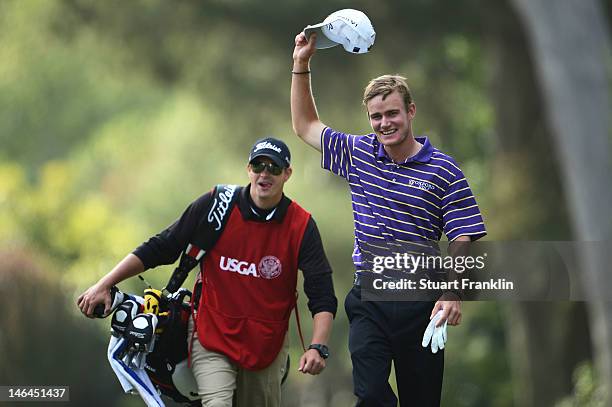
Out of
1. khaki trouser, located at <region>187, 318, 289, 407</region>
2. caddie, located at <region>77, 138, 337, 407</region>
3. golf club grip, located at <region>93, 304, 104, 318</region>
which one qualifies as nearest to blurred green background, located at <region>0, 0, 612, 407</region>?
khaki trouser, located at <region>187, 318, 289, 407</region>

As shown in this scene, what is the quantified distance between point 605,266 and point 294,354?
14084 millimetres

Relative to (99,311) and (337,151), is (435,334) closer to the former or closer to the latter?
(337,151)

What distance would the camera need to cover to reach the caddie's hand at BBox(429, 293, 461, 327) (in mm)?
6348

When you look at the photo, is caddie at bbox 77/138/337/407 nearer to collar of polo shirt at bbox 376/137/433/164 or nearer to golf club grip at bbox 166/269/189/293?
golf club grip at bbox 166/269/189/293

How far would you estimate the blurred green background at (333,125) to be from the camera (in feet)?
59.7

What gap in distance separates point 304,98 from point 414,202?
3.09ft

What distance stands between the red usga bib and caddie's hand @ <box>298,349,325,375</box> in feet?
1.26

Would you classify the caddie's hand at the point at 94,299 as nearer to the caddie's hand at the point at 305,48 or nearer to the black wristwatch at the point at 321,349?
the black wristwatch at the point at 321,349

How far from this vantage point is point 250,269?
7098 mm

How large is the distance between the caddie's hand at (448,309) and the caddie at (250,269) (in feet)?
2.77

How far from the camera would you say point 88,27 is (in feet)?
68.3

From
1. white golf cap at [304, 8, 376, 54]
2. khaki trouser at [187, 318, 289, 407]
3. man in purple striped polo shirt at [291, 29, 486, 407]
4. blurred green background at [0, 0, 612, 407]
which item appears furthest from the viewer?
blurred green background at [0, 0, 612, 407]

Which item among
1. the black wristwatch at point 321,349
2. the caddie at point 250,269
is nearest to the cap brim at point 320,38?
the caddie at point 250,269

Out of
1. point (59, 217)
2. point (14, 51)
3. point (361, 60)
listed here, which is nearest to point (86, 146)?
point (14, 51)
